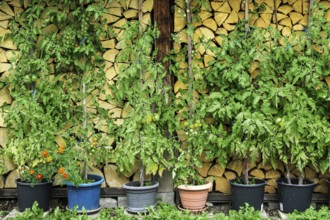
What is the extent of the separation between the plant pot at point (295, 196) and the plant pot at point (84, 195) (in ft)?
4.89

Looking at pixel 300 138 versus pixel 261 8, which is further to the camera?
pixel 261 8

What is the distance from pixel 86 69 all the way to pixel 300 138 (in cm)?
183

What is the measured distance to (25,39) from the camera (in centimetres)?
406

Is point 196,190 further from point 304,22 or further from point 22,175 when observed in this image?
point 304,22

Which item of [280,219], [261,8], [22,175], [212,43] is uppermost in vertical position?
[261,8]

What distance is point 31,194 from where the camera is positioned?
3.94 m

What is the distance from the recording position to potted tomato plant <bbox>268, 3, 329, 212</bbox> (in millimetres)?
3855

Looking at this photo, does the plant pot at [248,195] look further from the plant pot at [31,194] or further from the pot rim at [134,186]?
the plant pot at [31,194]

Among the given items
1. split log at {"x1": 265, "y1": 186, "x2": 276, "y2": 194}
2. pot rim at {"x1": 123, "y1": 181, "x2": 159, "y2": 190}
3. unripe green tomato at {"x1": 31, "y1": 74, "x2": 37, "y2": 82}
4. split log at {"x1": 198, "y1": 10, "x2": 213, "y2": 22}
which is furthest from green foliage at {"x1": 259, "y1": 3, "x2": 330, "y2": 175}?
unripe green tomato at {"x1": 31, "y1": 74, "x2": 37, "y2": 82}

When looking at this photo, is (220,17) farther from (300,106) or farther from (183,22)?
(300,106)

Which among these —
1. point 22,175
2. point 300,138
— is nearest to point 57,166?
point 22,175

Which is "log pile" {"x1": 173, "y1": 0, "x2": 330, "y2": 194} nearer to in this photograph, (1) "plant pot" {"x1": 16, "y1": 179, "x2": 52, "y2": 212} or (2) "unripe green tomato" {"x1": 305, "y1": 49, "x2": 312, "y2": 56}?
(2) "unripe green tomato" {"x1": 305, "y1": 49, "x2": 312, "y2": 56}

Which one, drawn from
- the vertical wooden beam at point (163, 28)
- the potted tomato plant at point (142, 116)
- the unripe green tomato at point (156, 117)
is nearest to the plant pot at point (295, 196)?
the potted tomato plant at point (142, 116)

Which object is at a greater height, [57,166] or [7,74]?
[7,74]
